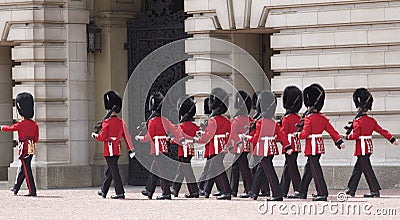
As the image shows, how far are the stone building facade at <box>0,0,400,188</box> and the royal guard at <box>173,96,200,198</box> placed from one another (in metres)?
1.58

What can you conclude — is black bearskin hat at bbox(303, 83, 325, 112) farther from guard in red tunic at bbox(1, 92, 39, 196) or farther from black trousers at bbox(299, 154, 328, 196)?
guard in red tunic at bbox(1, 92, 39, 196)

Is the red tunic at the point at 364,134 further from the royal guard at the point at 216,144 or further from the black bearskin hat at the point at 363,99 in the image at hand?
the royal guard at the point at 216,144

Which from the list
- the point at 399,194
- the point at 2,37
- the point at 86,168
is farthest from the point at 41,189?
the point at 399,194

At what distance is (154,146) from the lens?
2012cm

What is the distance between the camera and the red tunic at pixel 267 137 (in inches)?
750

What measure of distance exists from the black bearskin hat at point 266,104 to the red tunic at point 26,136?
11.6 feet

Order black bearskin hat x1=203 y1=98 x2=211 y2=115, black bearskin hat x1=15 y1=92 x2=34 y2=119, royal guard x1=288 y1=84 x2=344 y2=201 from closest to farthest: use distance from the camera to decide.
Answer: royal guard x1=288 y1=84 x2=344 y2=201
black bearskin hat x1=203 y1=98 x2=211 y2=115
black bearskin hat x1=15 y1=92 x2=34 y2=119

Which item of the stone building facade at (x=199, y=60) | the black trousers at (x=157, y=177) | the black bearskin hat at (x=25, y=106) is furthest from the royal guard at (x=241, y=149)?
the black bearskin hat at (x=25, y=106)

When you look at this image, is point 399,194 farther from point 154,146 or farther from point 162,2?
point 162,2

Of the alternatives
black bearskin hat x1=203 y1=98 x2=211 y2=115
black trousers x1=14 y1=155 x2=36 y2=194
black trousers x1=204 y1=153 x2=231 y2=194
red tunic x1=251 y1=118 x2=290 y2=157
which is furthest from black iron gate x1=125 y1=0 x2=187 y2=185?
red tunic x1=251 y1=118 x2=290 y2=157

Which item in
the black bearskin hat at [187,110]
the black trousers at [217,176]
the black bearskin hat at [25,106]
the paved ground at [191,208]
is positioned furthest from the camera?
the black bearskin hat at [25,106]

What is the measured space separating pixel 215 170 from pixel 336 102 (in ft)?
7.08

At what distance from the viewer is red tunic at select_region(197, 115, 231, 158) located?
19812mm

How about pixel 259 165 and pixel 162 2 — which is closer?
pixel 259 165
